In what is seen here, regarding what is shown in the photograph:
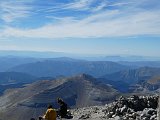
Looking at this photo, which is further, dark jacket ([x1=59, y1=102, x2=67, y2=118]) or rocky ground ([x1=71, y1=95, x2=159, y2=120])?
rocky ground ([x1=71, y1=95, x2=159, y2=120])

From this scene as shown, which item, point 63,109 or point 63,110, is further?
point 63,110

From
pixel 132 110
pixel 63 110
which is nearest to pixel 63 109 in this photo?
pixel 63 110

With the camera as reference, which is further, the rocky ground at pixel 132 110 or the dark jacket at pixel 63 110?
the rocky ground at pixel 132 110

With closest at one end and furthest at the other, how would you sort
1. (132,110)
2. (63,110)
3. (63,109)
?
(63,109) → (63,110) → (132,110)

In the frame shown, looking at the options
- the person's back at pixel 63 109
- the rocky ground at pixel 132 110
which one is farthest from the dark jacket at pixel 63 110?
the rocky ground at pixel 132 110

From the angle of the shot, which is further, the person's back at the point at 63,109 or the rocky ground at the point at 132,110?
the rocky ground at the point at 132,110

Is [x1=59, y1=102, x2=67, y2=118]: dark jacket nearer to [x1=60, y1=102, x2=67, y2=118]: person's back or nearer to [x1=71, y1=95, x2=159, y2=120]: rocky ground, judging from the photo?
[x1=60, y1=102, x2=67, y2=118]: person's back

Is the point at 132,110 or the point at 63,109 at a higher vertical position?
the point at 63,109

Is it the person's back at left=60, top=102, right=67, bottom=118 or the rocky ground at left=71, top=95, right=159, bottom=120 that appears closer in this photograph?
the person's back at left=60, top=102, right=67, bottom=118

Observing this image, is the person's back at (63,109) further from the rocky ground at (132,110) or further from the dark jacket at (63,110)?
the rocky ground at (132,110)

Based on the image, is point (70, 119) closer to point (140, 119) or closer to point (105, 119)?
point (105, 119)

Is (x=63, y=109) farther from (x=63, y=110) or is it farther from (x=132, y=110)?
(x=132, y=110)

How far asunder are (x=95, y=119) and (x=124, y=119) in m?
7.01

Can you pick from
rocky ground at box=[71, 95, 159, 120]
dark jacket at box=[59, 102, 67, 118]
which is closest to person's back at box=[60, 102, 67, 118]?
dark jacket at box=[59, 102, 67, 118]
